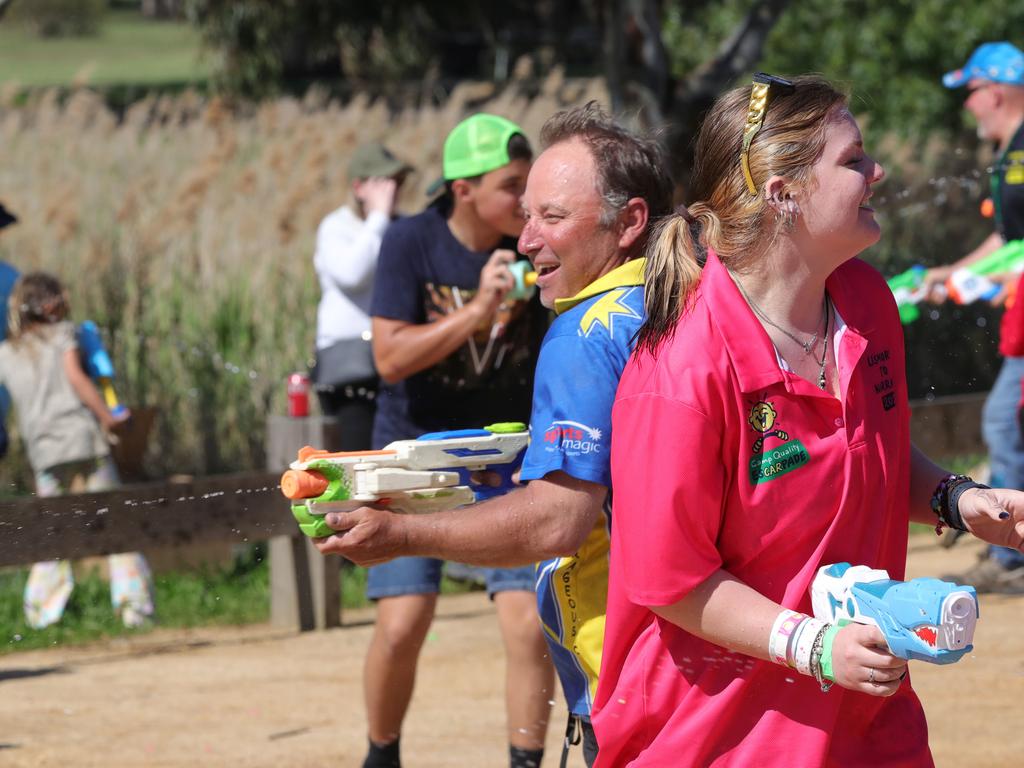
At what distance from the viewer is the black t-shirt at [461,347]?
15.1ft

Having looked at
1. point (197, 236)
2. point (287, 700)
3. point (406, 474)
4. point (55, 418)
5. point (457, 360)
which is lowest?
point (287, 700)

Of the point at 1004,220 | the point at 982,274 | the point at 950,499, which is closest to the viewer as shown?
the point at 950,499

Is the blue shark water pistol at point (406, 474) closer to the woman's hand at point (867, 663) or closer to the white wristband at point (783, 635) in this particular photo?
the white wristband at point (783, 635)

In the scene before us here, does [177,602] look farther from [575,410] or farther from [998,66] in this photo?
[575,410]

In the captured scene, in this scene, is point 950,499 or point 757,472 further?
point 950,499

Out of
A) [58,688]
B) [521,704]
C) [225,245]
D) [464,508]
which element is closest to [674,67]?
[225,245]

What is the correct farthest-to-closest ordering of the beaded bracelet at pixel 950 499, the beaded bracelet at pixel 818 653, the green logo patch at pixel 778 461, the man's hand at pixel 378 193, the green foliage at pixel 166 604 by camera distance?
the man's hand at pixel 378 193 < the green foliage at pixel 166 604 < the beaded bracelet at pixel 950 499 < the green logo patch at pixel 778 461 < the beaded bracelet at pixel 818 653

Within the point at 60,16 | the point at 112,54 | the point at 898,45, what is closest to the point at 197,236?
the point at 898,45

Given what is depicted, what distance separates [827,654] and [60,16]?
215 feet

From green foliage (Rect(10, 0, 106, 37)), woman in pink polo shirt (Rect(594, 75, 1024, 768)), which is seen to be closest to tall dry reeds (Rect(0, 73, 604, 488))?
woman in pink polo shirt (Rect(594, 75, 1024, 768))

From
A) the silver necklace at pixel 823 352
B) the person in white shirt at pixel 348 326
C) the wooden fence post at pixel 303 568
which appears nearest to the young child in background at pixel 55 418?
the wooden fence post at pixel 303 568

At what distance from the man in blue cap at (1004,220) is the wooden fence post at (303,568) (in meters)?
2.90

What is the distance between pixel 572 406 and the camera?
277cm

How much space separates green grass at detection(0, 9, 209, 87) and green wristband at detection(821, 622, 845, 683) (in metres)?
37.1
